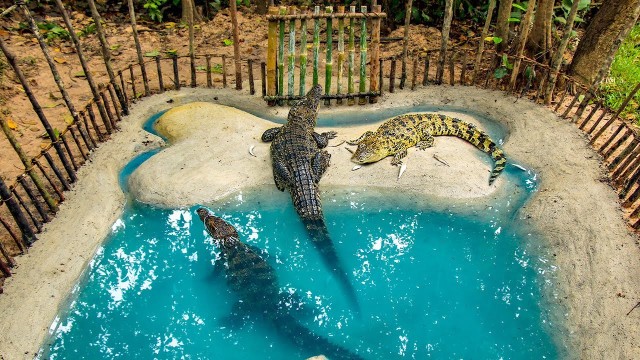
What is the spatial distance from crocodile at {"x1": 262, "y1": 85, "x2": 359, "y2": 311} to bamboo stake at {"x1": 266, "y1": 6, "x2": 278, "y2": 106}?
75cm

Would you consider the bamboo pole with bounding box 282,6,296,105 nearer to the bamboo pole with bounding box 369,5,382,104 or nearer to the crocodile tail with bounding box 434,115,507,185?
the bamboo pole with bounding box 369,5,382,104

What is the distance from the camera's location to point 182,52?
35.8 ft

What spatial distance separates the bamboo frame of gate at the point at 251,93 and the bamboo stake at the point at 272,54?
8 cm

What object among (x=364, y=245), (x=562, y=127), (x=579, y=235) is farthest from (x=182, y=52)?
(x=579, y=235)

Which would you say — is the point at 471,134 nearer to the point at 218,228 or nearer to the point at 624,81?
the point at 624,81

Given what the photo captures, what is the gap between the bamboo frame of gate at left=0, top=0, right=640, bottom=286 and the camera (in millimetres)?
6129

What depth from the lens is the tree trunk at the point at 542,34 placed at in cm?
844

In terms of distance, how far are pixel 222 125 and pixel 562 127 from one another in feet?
18.4

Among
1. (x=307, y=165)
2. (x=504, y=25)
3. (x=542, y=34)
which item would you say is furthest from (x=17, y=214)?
Answer: (x=542, y=34)

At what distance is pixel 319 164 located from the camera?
727 cm

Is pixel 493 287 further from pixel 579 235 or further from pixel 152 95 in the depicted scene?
pixel 152 95

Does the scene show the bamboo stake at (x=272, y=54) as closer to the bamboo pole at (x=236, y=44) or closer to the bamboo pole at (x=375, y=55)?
the bamboo pole at (x=236, y=44)

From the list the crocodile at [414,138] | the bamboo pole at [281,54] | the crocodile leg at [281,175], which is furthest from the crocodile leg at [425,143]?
the bamboo pole at [281,54]

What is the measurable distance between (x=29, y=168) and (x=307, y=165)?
3636 millimetres
